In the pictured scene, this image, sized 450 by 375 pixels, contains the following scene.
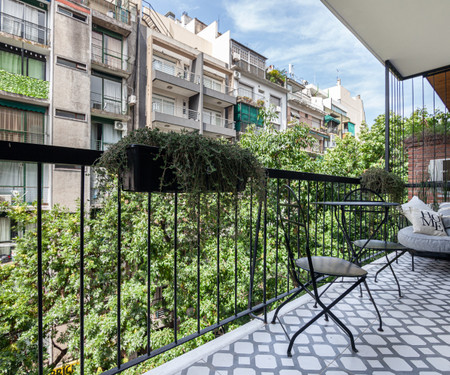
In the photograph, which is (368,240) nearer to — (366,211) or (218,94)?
(366,211)

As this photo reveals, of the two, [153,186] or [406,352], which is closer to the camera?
[153,186]

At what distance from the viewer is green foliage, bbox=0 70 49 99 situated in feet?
26.1

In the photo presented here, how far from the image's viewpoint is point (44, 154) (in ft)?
2.56

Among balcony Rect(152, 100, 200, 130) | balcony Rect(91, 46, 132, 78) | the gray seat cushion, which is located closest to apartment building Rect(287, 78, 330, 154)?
balcony Rect(152, 100, 200, 130)

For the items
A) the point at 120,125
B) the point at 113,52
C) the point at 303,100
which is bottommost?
the point at 120,125

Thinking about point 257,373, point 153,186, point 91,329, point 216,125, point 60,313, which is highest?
point 216,125

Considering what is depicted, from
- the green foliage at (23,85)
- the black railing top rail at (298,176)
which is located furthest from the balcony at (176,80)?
the black railing top rail at (298,176)

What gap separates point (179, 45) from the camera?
11930 millimetres

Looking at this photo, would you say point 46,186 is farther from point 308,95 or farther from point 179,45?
point 308,95

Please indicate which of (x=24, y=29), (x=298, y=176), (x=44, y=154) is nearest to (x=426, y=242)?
(x=298, y=176)

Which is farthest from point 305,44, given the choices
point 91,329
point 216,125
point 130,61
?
point 91,329

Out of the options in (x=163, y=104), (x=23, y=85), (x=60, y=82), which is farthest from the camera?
(x=163, y=104)

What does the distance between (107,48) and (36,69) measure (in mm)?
2662

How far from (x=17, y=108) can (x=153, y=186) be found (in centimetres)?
999
